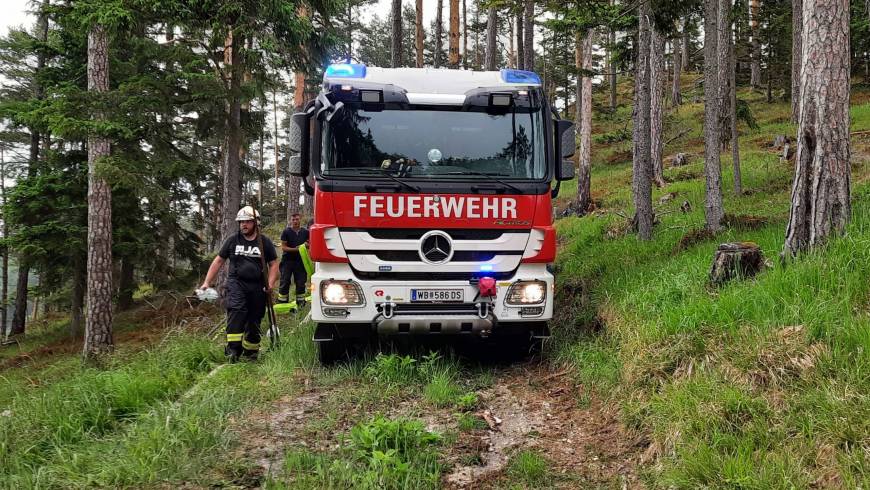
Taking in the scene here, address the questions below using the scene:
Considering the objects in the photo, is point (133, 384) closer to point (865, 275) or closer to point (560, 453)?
point (560, 453)

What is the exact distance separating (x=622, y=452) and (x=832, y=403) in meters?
1.26

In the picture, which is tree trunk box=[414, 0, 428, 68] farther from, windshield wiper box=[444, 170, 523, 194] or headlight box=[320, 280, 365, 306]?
headlight box=[320, 280, 365, 306]

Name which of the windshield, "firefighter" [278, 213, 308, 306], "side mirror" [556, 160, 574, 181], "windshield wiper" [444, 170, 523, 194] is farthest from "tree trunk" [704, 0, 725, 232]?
"firefighter" [278, 213, 308, 306]

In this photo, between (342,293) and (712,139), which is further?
(712,139)

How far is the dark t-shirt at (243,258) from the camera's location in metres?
6.22

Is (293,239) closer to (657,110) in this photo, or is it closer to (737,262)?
(737,262)

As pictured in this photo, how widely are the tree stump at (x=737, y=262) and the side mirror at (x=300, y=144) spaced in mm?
4175

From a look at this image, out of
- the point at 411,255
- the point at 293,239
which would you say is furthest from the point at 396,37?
the point at 411,255

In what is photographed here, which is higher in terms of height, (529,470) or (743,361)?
(743,361)

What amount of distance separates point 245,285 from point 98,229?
19.1 ft

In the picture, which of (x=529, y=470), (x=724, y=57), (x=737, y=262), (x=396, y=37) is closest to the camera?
(x=529, y=470)

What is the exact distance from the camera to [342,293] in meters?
5.04

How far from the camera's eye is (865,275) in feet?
12.6

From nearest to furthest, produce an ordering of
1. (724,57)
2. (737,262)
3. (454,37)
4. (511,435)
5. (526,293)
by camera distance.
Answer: (511,435) < (737,262) < (526,293) < (724,57) < (454,37)
